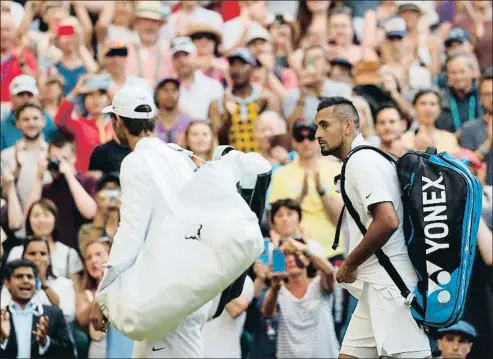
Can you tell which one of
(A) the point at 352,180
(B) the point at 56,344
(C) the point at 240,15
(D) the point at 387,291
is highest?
(C) the point at 240,15

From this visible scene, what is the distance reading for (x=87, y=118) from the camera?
12.9 m

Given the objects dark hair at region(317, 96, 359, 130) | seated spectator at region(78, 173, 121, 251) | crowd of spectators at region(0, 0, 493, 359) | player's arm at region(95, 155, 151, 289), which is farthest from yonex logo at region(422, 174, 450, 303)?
seated spectator at region(78, 173, 121, 251)

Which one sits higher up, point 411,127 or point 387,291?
point 411,127

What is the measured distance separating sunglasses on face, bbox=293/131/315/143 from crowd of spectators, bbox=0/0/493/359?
12 mm

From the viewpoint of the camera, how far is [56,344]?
10.3 metres

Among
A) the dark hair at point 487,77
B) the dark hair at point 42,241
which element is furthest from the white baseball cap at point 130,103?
the dark hair at point 487,77

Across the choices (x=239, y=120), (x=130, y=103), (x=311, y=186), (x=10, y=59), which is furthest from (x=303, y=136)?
(x=130, y=103)

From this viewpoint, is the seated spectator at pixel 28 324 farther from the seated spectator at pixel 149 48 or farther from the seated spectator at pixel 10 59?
the seated spectator at pixel 149 48

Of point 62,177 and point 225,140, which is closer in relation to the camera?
point 62,177

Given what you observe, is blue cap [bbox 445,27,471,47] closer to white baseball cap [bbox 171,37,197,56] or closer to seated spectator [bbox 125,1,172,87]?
white baseball cap [bbox 171,37,197,56]

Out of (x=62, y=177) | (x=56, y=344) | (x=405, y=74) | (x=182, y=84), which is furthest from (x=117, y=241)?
(x=405, y=74)

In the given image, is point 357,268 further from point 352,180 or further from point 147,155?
point 147,155

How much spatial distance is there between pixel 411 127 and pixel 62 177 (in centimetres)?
352

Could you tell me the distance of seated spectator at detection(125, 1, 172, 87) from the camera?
13828 millimetres
